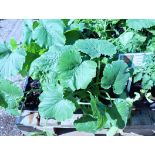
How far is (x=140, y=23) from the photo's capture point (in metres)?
1.54

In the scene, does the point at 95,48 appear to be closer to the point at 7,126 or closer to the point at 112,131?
the point at 112,131

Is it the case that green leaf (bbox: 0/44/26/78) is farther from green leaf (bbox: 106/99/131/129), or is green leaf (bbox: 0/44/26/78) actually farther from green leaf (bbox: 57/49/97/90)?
green leaf (bbox: 106/99/131/129)

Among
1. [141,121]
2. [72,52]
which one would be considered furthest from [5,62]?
[141,121]

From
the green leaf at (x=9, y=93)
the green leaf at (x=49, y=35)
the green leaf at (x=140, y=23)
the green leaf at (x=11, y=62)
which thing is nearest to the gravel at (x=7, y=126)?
the green leaf at (x=9, y=93)

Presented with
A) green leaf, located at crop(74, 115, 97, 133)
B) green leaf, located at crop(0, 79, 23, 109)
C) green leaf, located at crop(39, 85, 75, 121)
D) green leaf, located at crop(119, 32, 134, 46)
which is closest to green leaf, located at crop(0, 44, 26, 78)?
green leaf, located at crop(0, 79, 23, 109)

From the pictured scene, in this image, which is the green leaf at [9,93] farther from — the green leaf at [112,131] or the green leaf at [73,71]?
the green leaf at [112,131]

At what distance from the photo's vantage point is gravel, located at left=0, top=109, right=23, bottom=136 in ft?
5.84

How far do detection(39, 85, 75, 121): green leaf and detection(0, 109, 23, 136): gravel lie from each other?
474 mm

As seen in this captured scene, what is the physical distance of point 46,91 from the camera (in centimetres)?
140

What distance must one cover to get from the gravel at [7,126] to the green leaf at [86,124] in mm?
469

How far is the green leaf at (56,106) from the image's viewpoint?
133 cm

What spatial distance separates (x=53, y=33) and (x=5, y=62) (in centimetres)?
27

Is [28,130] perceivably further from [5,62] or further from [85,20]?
[85,20]

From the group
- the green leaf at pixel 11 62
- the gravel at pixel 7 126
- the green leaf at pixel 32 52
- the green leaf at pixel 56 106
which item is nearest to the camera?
the green leaf at pixel 56 106
